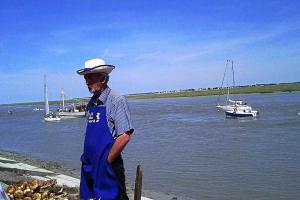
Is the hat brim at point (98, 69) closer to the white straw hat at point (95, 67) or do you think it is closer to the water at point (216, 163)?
the white straw hat at point (95, 67)

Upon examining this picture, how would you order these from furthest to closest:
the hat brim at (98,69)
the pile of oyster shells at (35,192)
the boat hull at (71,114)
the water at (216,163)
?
1. the boat hull at (71,114)
2. the water at (216,163)
3. the pile of oyster shells at (35,192)
4. the hat brim at (98,69)

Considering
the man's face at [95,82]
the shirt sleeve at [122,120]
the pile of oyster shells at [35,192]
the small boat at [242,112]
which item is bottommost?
the small boat at [242,112]

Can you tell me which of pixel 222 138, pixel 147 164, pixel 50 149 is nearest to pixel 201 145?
pixel 222 138

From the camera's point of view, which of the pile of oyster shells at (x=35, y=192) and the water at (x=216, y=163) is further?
the water at (x=216, y=163)

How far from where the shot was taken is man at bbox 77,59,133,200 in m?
3.94

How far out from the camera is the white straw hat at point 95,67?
158 inches

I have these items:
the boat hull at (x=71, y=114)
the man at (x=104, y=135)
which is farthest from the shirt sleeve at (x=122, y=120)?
the boat hull at (x=71, y=114)

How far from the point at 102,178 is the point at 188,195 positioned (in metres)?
9.42

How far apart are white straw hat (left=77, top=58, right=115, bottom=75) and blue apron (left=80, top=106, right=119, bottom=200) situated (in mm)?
335

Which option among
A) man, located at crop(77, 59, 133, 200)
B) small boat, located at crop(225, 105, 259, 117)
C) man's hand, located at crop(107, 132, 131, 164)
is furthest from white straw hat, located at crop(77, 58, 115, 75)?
small boat, located at crop(225, 105, 259, 117)

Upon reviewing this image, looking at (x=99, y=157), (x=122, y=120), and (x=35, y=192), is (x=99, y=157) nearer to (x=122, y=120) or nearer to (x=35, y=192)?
(x=122, y=120)

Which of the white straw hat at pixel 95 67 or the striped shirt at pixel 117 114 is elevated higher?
the white straw hat at pixel 95 67

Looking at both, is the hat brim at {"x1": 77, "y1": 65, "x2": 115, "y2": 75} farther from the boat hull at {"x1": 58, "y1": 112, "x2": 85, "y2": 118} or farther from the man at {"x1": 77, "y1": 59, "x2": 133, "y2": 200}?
the boat hull at {"x1": 58, "y1": 112, "x2": 85, "y2": 118}

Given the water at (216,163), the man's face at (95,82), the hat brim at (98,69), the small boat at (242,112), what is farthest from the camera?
the small boat at (242,112)
